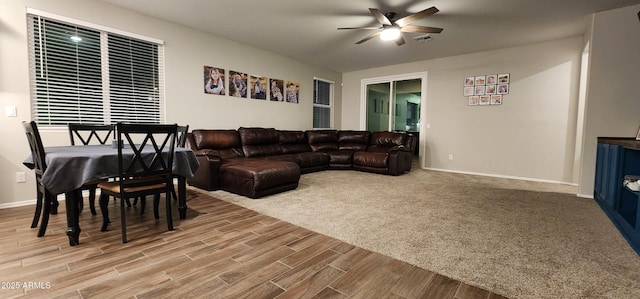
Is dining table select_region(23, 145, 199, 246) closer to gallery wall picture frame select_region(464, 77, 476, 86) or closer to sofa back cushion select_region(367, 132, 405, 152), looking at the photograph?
sofa back cushion select_region(367, 132, 405, 152)

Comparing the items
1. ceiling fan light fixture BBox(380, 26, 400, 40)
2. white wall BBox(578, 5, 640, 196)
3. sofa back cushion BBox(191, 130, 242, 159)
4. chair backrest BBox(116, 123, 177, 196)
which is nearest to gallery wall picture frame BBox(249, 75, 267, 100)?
sofa back cushion BBox(191, 130, 242, 159)

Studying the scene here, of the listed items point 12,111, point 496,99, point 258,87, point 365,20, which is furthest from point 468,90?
point 12,111

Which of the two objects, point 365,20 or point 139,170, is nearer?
point 139,170

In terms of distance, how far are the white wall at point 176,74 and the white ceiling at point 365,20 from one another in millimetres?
214

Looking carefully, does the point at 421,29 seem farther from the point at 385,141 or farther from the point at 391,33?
the point at 385,141

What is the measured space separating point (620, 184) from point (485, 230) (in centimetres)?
162

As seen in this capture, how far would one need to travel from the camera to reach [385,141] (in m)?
6.28

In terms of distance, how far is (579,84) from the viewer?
15.2 feet

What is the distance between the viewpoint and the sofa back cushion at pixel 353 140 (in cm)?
657

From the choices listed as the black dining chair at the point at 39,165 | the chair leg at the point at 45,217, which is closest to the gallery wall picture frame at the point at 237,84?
the black dining chair at the point at 39,165

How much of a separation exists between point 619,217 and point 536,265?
5.12 feet

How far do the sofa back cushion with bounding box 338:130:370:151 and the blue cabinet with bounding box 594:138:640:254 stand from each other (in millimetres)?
4076

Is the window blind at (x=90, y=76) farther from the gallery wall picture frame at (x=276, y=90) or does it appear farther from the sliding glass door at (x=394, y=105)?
the sliding glass door at (x=394, y=105)

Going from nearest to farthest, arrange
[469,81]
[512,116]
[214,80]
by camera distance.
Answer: [214,80], [512,116], [469,81]
